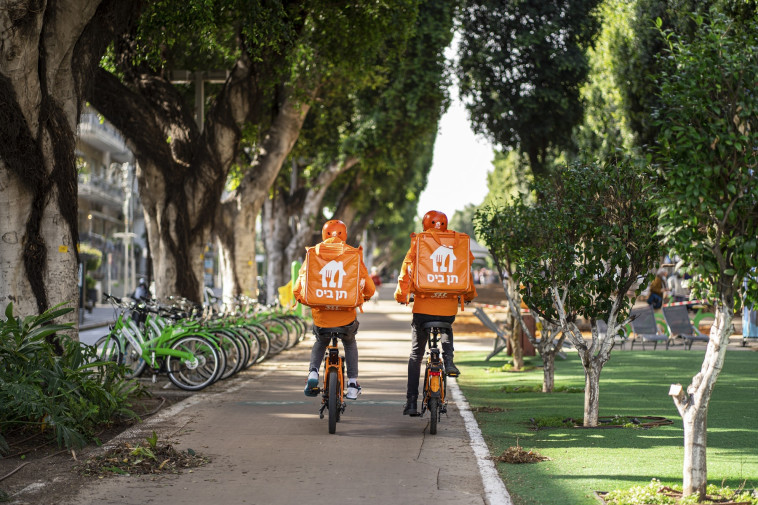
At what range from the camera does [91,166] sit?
63.4 meters

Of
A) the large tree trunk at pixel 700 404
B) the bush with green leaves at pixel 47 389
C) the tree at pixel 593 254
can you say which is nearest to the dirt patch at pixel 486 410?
the tree at pixel 593 254

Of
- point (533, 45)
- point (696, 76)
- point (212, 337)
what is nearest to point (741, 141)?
point (696, 76)

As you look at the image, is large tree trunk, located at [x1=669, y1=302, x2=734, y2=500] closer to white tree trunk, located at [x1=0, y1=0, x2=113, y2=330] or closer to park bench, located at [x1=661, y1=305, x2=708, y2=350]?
white tree trunk, located at [x1=0, y1=0, x2=113, y2=330]

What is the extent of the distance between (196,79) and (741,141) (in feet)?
43.7

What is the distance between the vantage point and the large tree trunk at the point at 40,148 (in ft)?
30.2

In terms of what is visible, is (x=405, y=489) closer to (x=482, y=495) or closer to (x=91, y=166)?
(x=482, y=495)

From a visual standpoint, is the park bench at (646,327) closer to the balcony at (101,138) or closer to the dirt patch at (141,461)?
the dirt patch at (141,461)

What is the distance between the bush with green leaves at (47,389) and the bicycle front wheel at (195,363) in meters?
3.11

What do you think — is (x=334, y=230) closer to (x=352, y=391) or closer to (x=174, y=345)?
(x=352, y=391)

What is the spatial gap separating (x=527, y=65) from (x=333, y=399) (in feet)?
71.3

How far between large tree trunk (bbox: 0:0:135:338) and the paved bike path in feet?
5.65

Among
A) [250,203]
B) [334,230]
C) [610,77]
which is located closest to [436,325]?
[334,230]

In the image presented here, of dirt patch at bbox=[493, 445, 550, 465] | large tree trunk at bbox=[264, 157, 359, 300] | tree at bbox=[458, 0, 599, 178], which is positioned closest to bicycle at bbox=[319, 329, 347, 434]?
dirt patch at bbox=[493, 445, 550, 465]

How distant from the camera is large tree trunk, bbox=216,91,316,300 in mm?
20719
